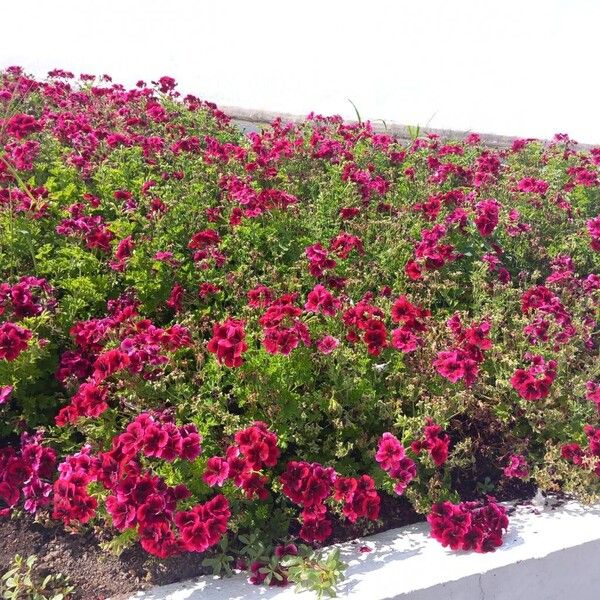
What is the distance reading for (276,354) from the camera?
2.79 metres

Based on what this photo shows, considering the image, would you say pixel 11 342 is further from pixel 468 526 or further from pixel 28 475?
pixel 468 526

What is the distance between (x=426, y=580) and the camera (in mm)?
2445

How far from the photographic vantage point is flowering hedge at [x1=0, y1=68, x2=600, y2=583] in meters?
2.57

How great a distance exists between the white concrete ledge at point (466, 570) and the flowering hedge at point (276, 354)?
0.10 m

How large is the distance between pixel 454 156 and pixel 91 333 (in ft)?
14.8

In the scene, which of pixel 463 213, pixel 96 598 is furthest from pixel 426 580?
pixel 463 213

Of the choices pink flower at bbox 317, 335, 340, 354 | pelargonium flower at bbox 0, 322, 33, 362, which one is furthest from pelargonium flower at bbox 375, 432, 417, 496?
pelargonium flower at bbox 0, 322, 33, 362

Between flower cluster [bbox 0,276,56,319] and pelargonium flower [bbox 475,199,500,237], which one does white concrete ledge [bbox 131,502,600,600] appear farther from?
pelargonium flower [bbox 475,199,500,237]

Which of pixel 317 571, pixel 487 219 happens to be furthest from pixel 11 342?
pixel 487 219

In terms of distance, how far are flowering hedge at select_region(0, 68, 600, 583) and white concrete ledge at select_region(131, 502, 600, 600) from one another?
102 millimetres

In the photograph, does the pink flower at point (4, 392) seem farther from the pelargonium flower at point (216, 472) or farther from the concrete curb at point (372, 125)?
the concrete curb at point (372, 125)

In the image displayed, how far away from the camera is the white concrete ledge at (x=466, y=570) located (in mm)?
2428

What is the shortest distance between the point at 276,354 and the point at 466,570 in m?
1.12

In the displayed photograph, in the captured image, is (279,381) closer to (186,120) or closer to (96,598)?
(96,598)
